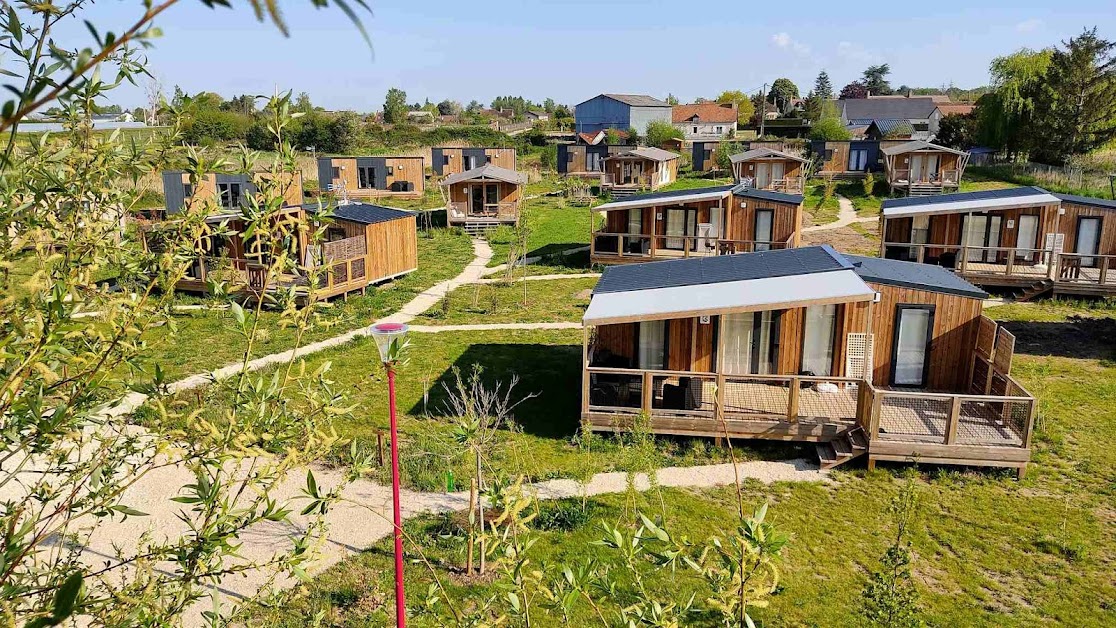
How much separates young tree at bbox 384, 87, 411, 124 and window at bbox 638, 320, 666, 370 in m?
73.7

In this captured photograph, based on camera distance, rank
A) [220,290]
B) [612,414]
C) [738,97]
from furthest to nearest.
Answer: [738,97], [612,414], [220,290]

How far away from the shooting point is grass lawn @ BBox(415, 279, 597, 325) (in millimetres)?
20750

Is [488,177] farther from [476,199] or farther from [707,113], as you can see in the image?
[707,113]

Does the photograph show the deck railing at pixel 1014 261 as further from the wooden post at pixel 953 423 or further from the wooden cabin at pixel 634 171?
the wooden cabin at pixel 634 171

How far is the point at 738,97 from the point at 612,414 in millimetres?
104259

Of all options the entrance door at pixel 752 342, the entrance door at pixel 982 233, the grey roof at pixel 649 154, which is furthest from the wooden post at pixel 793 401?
the grey roof at pixel 649 154

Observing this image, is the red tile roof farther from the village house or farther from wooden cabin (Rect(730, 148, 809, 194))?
wooden cabin (Rect(730, 148, 809, 194))

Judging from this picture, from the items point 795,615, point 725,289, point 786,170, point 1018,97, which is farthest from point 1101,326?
point 1018,97

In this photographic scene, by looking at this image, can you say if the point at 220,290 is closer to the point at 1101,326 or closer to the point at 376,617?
the point at 376,617

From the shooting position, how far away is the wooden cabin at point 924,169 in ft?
131

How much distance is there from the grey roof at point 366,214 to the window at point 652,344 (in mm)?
12420

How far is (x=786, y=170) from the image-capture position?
43625mm

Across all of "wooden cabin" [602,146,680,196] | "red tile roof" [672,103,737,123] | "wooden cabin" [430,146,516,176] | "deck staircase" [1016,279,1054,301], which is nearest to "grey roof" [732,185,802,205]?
"deck staircase" [1016,279,1054,301]

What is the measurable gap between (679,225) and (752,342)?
1340 cm
